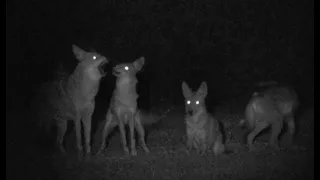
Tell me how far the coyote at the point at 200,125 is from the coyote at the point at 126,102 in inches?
13.0

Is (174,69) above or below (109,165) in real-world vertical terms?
above

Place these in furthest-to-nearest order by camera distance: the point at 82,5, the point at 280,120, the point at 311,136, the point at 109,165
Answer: the point at 82,5, the point at 311,136, the point at 280,120, the point at 109,165

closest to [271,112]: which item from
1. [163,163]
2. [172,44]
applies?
[163,163]

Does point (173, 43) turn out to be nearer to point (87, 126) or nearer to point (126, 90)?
point (126, 90)

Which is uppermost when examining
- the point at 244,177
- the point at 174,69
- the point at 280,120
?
the point at 174,69

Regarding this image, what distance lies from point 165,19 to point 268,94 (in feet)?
4.11

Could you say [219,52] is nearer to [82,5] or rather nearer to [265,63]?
[265,63]

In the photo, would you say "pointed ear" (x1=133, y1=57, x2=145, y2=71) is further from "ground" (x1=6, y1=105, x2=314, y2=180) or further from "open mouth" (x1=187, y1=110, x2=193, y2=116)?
"ground" (x1=6, y1=105, x2=314, y2=180)

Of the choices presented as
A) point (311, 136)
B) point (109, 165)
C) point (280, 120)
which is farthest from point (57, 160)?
point (311, 136)

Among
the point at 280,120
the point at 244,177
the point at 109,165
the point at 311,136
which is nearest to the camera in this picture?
the point at 244,177

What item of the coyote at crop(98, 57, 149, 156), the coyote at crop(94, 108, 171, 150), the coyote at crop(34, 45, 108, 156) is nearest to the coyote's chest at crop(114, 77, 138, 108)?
the coyote at crop(98, 57, 149, 156)

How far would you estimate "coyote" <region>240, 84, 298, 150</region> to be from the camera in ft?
11.4

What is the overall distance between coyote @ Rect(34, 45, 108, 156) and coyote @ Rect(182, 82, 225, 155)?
1.95 ft

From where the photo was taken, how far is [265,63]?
14.8 ft
